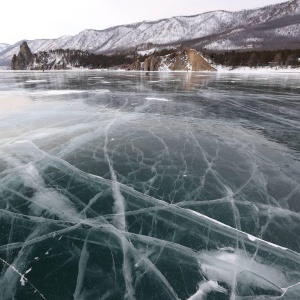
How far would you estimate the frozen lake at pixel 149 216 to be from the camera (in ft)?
7.23

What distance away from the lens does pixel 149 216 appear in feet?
10.0

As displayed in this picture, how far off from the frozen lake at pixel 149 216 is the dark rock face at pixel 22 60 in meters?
198

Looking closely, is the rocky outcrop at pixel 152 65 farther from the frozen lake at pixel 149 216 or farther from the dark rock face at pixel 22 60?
the frozen lake at pixel 149 216

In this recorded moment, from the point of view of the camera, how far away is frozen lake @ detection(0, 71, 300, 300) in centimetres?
221

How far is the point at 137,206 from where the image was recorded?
3.27 meters

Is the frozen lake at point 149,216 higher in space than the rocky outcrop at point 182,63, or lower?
higher

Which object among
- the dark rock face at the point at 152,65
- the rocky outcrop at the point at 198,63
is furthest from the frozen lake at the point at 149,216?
the dark rock face at the point at 152,65

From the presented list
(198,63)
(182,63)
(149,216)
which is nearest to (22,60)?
(182,63)

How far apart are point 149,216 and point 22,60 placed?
20581cm

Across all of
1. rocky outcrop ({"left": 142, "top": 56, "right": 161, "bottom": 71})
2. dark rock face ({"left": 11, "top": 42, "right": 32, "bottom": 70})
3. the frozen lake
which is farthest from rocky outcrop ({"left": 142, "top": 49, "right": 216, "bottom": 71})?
dark rock face ({"left": 11, "top": 42, "right": 32, "bottom": 70})

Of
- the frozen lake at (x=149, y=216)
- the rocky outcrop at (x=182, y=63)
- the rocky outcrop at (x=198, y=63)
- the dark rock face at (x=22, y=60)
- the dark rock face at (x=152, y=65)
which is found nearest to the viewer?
the frozen lake at (x=149, y=216)

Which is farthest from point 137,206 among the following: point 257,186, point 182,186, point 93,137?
point 93,137

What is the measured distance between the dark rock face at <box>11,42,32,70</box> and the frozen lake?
650 feet

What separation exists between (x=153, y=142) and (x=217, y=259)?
359 centimetres
